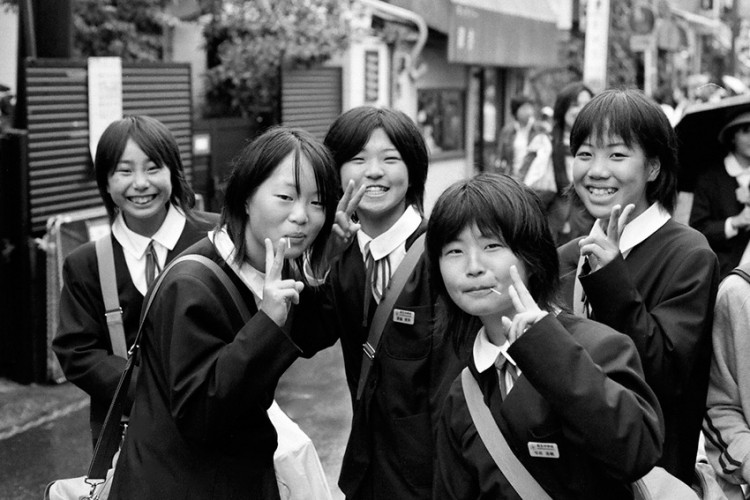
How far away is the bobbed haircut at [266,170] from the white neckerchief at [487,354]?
59cm

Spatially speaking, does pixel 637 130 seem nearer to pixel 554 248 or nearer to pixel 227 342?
pixel 554 248

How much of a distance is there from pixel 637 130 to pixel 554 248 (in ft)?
2.40

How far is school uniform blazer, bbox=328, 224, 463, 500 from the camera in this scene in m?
3.20

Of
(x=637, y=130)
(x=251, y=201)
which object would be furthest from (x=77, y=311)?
(x=637, y=130)

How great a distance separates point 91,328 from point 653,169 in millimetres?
2001

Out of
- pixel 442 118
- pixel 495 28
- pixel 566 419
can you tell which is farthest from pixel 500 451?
pixel 442 118

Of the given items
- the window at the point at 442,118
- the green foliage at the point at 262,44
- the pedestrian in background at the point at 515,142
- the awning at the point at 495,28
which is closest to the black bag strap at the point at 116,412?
the green foliage at the point at 262,44

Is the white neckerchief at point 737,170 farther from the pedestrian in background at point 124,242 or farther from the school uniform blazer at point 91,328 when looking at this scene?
the school uniform blazer at point 91,328

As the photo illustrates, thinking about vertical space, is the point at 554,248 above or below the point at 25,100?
below

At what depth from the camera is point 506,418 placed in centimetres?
237

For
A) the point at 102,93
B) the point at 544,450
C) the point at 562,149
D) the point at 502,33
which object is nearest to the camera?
the point at 544,450

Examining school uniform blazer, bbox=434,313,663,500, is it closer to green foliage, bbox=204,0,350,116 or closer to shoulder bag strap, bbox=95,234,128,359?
shoulder bag strap, bbox=95,234,128,359

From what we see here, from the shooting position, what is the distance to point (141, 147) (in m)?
3.80

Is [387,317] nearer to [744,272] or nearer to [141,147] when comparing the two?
[744,272]
